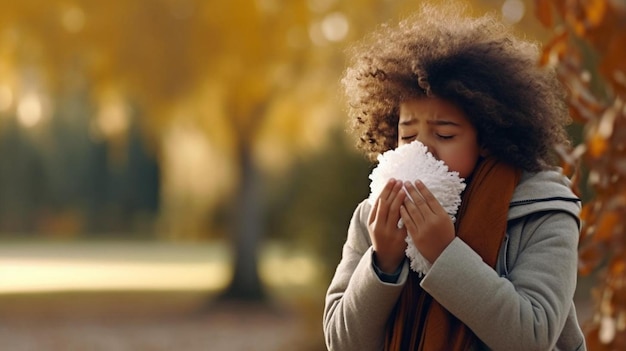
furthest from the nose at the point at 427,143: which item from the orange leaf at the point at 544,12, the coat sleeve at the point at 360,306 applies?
the orange leaf at the point at 544,12

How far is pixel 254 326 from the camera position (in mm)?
12797

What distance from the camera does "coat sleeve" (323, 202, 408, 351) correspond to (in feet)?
6.51

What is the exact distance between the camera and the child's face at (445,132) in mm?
2047

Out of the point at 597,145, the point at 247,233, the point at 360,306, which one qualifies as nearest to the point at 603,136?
the point at 597,145

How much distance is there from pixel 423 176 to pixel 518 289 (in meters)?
0.27

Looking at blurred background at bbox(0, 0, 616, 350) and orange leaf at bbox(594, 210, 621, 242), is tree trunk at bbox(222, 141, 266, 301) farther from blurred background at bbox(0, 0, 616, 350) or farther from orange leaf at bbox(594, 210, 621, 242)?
orange leaf at bbox(594, 210, 621, 242)

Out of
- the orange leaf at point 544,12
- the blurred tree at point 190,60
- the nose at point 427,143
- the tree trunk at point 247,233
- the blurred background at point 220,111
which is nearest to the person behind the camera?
the orange leaf at point 544,12

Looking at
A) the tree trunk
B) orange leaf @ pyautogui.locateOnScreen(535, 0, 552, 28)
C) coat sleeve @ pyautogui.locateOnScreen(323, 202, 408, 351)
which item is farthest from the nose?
the tree trunk

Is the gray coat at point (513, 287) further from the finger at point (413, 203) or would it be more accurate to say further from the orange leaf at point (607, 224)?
the orange leaf at point (607, 224)

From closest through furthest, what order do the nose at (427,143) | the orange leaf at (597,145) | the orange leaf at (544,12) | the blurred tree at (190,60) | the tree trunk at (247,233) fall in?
1. the orange leaf at (597,145)
2. the orange leaf at (544,12)
3. the nose at (427,143)
4. the blurred tree at (190,60)
5. the tree trunk at (247,233)

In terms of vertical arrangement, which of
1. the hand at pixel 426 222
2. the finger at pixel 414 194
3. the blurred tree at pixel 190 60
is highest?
the blurred tree at pixel 190 60

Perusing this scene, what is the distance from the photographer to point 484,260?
1.98 m

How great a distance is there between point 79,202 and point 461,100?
117 ft

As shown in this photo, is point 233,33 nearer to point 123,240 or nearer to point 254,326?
point 254,326
